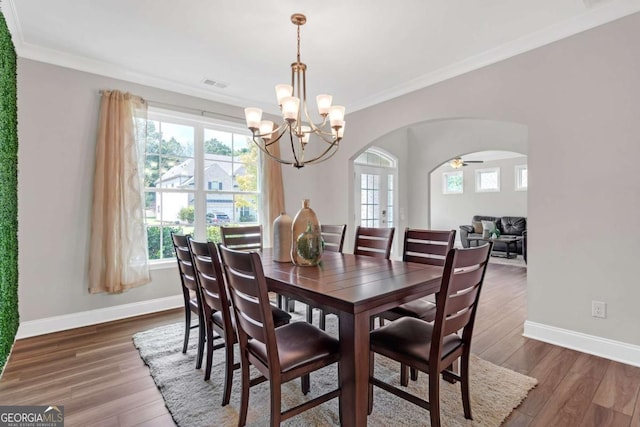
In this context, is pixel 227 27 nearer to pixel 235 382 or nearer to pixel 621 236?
pixel 235 382

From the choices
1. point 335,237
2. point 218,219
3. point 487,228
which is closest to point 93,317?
point 218,219

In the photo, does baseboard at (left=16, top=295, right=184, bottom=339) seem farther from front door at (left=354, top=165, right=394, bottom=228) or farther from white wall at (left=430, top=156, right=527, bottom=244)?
white wall at (left=430, top=156, right=527, bottom=244)

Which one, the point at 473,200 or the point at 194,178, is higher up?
the point at 194,178

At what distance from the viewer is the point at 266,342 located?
4.71 ft

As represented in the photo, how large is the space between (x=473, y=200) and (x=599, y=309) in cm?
763

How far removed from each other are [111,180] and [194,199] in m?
0.98

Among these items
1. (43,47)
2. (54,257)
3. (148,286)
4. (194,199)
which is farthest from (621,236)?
(43,47)

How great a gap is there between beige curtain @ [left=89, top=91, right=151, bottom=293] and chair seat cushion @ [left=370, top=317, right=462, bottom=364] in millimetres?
2899

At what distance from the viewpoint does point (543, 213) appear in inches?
113

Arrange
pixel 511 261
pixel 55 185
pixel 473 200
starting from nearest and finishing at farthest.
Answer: pixel 55 185, pixel 511 261, pixel 473 200

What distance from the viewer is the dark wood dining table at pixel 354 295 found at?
1437mm

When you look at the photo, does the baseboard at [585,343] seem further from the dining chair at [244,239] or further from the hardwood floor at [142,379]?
the dining chair at [244,239]

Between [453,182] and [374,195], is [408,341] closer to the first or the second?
[374,195]

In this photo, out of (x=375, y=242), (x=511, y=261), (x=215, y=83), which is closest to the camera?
(x=375, y=242)
